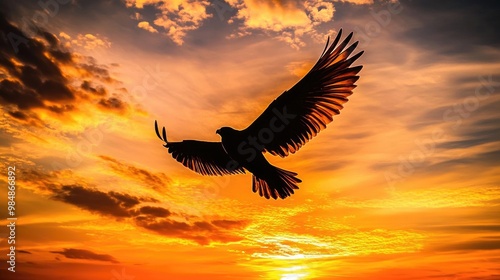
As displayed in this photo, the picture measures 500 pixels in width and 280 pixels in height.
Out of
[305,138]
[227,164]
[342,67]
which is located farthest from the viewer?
[227,164]

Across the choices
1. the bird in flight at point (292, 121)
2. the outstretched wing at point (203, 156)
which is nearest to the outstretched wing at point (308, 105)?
the bird in flight at point (292, 121)

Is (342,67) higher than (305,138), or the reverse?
(342,67)

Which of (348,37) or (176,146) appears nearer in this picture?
(348,37)

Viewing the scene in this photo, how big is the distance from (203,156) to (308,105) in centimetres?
393

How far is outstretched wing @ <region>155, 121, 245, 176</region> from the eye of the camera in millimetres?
11633

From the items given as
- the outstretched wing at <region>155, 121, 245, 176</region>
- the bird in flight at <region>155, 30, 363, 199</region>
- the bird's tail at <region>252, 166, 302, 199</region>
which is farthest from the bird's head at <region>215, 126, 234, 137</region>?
A: the outstretched wing at <region>155, 121, 245, 176</region>

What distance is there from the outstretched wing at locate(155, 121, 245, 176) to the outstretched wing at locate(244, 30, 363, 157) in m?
2.15

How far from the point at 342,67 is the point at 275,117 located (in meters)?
1.73

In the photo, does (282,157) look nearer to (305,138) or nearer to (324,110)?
(305,138)

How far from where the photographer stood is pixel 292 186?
1000 cm

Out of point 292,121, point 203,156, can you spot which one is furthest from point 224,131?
point 203,156

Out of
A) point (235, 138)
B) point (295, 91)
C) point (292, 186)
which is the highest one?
point (295, 91)

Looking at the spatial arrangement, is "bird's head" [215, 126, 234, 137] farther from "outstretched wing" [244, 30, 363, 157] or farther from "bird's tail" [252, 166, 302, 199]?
"bird's tail" [252, 166, 302, 199]

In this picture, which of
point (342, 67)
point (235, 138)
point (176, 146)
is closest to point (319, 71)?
point (342, 67)
